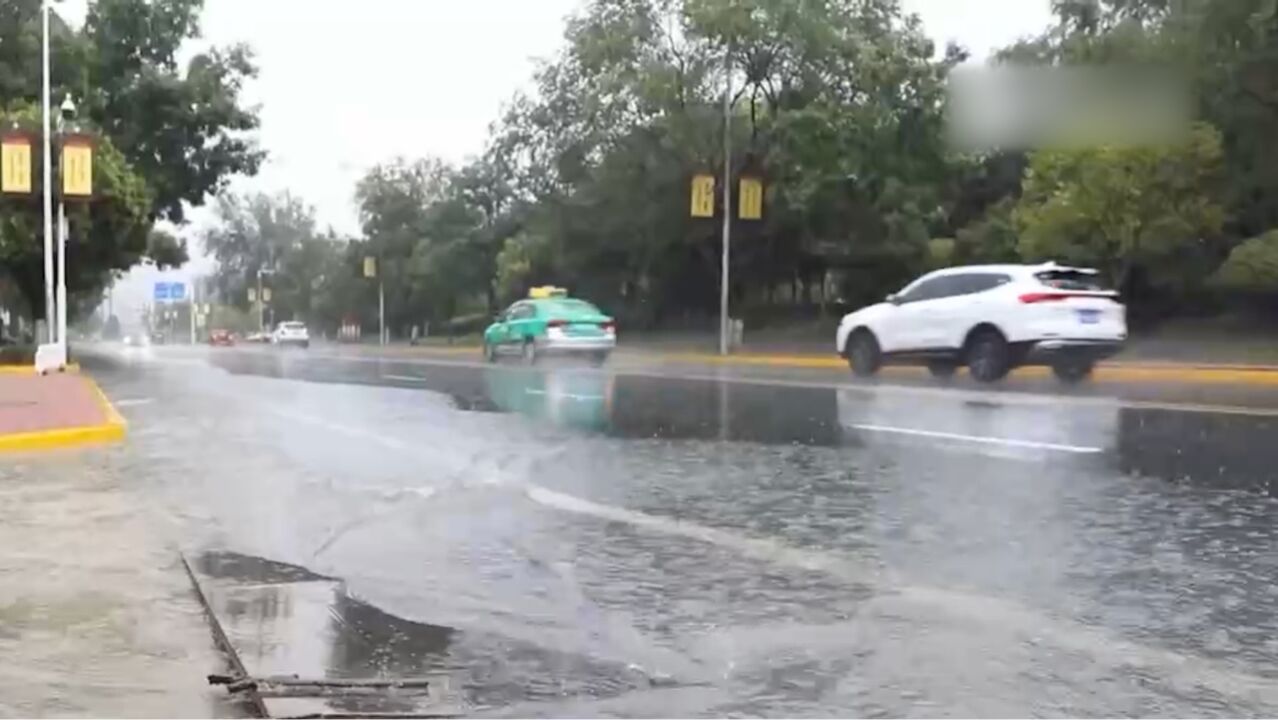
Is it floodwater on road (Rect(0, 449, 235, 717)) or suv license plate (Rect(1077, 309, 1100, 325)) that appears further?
suv license plate (Rect(1077, 309, 1100, 325))

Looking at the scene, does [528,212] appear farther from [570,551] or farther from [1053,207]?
[570,551]

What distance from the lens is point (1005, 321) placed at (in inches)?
791

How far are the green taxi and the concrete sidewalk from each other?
10759 mm

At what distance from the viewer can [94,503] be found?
1013 cm

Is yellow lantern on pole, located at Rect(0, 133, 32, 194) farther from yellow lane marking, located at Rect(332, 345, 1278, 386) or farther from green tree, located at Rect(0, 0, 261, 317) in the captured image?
yellow lane marking, located at Rect(332, 345, 1278, 386)

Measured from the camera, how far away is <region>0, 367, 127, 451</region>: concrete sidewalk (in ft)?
45.6

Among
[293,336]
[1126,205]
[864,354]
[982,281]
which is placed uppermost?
[1126,205]

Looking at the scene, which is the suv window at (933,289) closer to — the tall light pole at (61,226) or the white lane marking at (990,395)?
the white lane marking at (990,395)

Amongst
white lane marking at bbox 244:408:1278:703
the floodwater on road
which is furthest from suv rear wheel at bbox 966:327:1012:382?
the floodwater on road

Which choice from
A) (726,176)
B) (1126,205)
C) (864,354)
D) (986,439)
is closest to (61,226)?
(726,176)

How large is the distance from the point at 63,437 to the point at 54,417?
212cm

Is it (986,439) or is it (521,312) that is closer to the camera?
(986,439)

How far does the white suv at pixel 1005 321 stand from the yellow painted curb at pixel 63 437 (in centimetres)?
1187

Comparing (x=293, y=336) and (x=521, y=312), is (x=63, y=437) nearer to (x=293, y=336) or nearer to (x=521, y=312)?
(x=521, y=312)
